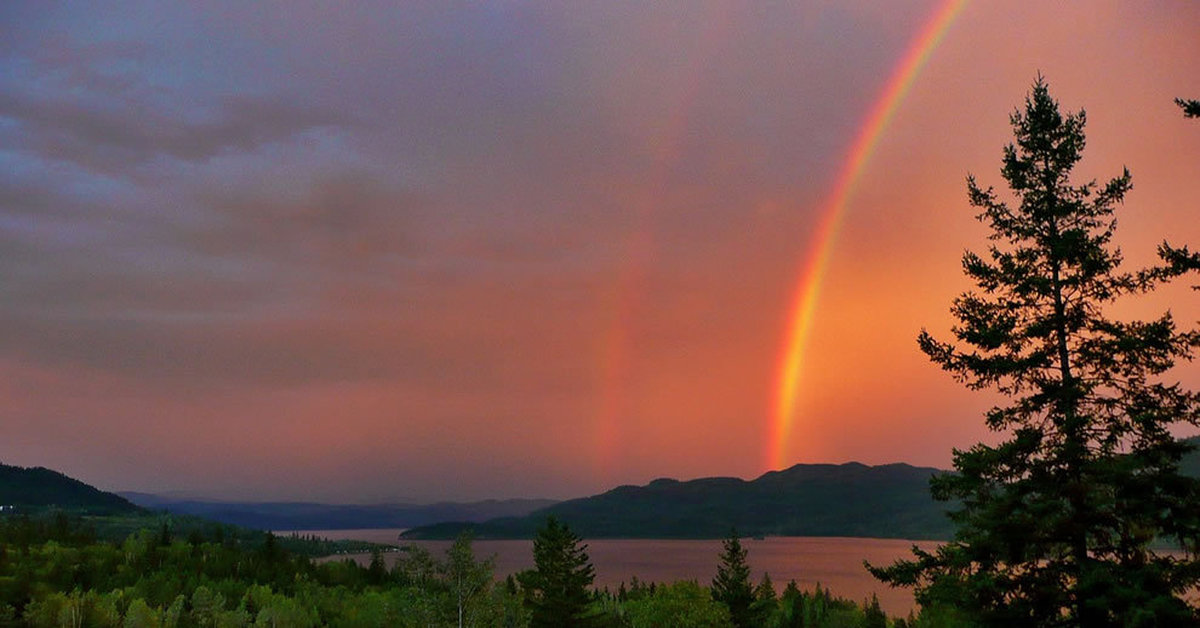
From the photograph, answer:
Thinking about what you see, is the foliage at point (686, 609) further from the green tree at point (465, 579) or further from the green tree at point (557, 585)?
the green tree at point (465, 579)

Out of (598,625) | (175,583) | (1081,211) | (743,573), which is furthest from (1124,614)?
(175,583)

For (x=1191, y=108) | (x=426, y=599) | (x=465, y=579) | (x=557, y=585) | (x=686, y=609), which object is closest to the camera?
(x=1191, y=108)

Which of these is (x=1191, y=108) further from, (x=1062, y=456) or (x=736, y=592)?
(x=736, y=592)

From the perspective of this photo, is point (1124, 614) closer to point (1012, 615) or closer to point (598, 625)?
point (1012, 615)

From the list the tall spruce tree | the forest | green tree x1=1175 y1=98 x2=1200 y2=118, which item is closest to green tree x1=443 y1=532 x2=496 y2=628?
the forest

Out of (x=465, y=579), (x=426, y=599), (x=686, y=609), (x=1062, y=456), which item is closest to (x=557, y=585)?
(x=686, y=609)

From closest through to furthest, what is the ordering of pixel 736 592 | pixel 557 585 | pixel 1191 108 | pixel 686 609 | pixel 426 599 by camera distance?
1. pixel 1191 108
2. pixel 426 599
3. pixel 686 609
4. pixel 557 585
5. pixel 736 592

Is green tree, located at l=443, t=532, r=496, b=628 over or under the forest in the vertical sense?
over

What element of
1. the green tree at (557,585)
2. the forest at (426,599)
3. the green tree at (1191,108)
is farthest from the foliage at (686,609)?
the green tree at (1191,108)

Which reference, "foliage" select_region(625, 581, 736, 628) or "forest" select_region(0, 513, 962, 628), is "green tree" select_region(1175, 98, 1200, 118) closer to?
"forest" select_region(0, 513, 962, 628)

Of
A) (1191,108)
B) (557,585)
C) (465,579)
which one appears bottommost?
(557,585)

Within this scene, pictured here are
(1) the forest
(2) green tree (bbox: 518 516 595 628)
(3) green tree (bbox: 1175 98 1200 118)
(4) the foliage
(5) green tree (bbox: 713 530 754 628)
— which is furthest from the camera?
(5) green tree (bbox: 713 530 754 628)

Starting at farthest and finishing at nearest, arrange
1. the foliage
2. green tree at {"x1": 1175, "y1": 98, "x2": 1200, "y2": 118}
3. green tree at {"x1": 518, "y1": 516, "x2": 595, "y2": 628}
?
1. green tree at {"x1": 518, "y1": 516, "x2": 595, "y2": 628}
2. the foliage
3. green tree at {"x1": 1175, "y1": 98, "x2": 1200, "y2": 118}

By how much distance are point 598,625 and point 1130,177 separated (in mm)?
78854
